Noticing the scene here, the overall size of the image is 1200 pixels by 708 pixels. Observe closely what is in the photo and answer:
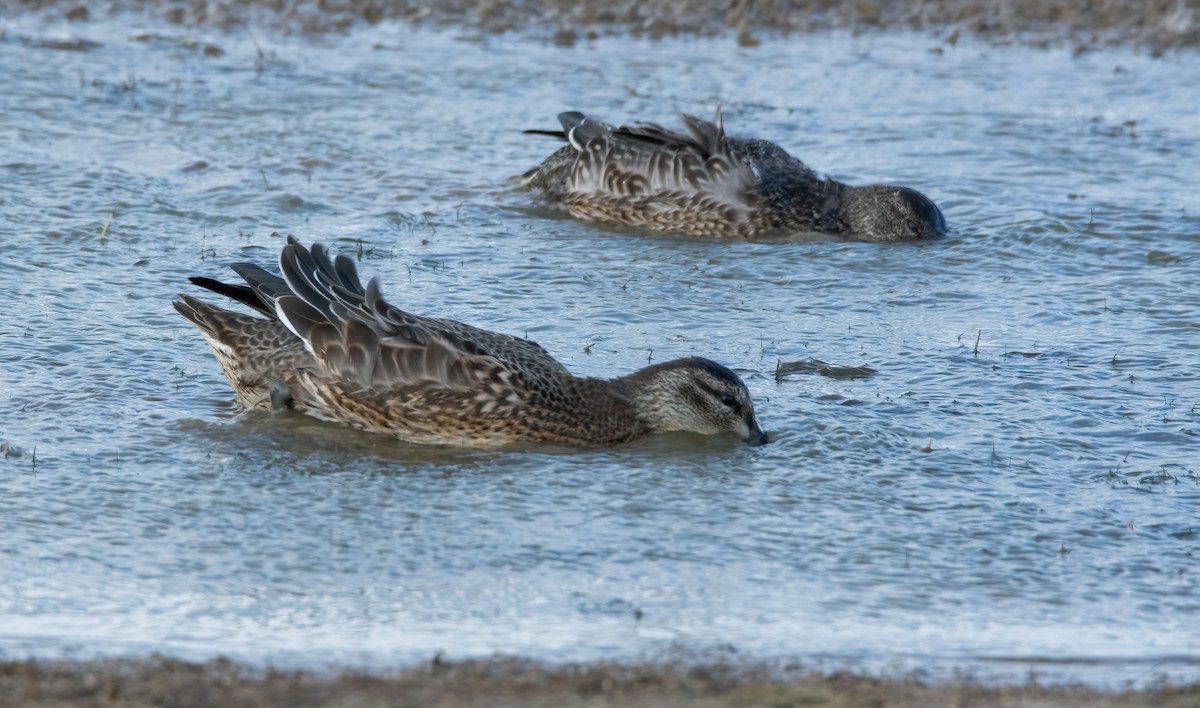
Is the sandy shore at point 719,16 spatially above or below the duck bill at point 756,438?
above

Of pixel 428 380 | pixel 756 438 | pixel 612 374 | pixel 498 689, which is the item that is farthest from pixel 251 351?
pixel 498 689

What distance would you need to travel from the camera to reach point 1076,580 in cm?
653

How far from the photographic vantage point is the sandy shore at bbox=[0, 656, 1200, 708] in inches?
200

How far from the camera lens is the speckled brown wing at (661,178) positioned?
500 inches

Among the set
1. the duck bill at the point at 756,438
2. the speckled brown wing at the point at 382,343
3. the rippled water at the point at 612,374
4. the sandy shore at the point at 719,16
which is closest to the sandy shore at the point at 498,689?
the rippled water at the point at 612,374

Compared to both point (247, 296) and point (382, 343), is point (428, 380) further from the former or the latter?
point (247, 296)

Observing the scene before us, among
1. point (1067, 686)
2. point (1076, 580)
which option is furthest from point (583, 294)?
point (1067, 686)

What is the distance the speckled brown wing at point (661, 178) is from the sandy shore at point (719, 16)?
544 cm

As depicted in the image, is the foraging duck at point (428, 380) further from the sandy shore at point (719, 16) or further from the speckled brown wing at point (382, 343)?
the sandy shore at point (719, 16)

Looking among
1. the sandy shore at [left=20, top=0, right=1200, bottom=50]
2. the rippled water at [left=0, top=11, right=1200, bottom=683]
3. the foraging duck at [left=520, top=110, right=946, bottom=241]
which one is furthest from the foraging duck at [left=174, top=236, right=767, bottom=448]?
the sandy shore at [left=20, top=0, right=1200, bottom=50]

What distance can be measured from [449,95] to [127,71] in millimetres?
3187

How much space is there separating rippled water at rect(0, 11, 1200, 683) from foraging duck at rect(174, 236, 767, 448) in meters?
0.14

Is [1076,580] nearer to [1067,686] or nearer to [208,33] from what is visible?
[1067,686]

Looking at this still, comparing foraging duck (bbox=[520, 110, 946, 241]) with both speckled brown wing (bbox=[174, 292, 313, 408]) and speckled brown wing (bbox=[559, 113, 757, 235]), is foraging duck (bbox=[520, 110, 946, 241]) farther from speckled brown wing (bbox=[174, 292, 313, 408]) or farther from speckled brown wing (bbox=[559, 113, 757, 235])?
speckled brown wing (bbox=[174, 292, 313, 408])
